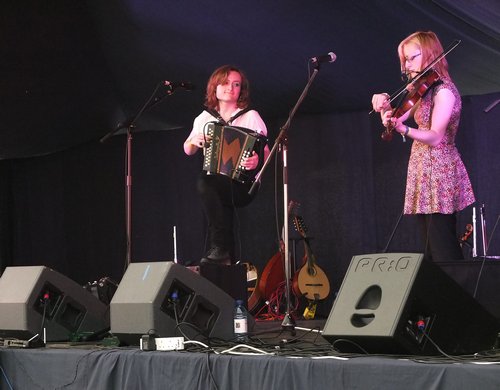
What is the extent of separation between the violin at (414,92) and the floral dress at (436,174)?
0.10 feet

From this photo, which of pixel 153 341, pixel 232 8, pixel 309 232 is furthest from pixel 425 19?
pixel 153 341

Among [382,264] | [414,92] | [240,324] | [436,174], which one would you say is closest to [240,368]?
[382,264]

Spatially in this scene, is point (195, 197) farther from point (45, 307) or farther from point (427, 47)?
point (427, 47)

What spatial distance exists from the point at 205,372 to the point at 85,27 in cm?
469

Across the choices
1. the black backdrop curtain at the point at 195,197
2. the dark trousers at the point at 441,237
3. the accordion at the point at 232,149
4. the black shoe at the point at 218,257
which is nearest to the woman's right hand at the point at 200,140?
the accordion at the point at 232,149

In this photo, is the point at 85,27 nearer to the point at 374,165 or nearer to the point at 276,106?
the point at 276,106

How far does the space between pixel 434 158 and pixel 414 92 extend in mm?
340

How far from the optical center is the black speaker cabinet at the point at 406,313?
2.61 metres

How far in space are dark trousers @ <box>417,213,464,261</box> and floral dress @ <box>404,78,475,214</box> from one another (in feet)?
0.12

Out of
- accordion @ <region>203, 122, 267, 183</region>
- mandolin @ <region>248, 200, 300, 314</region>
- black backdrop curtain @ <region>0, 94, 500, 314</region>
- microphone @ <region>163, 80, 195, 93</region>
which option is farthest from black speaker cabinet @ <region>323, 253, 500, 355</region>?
black backdrop curtain @ <region>0, 94, 500, 314</region>

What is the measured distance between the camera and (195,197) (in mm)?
8242

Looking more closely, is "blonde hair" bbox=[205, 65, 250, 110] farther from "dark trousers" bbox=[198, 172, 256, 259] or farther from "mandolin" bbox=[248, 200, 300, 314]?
"mandolin" bbox=[248, 200, 300, 314]

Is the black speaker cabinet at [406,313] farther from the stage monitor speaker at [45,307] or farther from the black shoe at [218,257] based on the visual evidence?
the black shoe at [218,257]

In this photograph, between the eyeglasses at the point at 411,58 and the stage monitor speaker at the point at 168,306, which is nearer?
the stage monitor speaker at the point at 168,306
